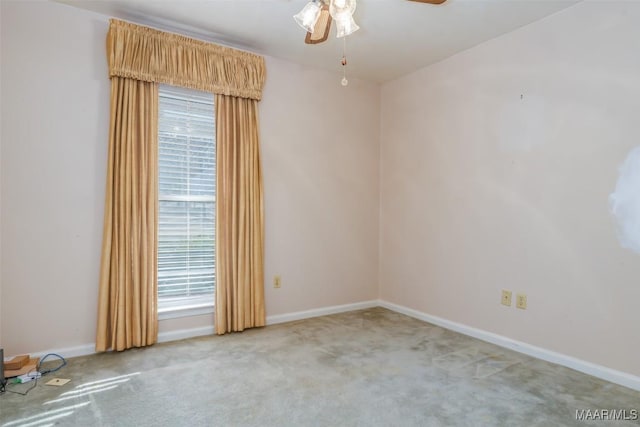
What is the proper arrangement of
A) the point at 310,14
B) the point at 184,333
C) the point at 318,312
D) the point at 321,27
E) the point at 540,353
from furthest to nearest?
the point at 318,312
the point at 184,333
the point at 540,353
the point at 321,27
the point at 310,14

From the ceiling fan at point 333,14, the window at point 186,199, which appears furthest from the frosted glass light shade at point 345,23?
the window at point 186,199

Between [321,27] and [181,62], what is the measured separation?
1.41 meters

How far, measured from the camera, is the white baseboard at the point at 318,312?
3.63 m

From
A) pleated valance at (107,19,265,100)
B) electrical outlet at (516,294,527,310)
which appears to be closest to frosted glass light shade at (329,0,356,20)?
pleated valance at (107,19,265,100)

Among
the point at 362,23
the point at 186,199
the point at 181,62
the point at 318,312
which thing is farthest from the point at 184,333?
the point at 362,23

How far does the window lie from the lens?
→ 3118 mm

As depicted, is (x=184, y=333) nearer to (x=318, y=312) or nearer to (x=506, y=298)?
(x=318, y=312)

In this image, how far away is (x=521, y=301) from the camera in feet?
9.66

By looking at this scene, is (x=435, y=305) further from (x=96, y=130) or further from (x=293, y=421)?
(x=96, y=130)

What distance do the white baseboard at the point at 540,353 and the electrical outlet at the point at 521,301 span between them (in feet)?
0.93

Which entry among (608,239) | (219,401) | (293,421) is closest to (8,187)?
(219,401)

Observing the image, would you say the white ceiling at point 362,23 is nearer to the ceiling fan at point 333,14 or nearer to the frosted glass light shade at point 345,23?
the ceiling fan at point 333,14

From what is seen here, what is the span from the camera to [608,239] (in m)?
2.45

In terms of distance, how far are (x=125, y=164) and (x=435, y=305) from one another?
304cm
